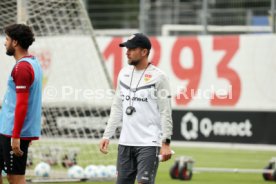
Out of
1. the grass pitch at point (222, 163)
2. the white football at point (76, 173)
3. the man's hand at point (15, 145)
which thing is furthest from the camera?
the grass pitch at point (222, 163)

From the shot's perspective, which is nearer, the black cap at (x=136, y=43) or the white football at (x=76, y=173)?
the black cap at (x=136, y=43)

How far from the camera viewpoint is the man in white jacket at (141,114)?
9.02 metres

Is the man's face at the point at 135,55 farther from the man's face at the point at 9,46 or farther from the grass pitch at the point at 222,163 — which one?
the grass pitch at the point at 222,163

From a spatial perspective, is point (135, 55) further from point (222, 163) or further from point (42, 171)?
point (222, 163)

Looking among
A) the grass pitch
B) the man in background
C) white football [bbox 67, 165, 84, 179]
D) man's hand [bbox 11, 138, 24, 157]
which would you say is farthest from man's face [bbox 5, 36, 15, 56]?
the grass pitch

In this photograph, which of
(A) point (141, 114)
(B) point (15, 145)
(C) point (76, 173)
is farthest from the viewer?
(C) point (76, 173)

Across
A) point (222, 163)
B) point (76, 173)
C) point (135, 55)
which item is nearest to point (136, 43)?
point (135, 55)

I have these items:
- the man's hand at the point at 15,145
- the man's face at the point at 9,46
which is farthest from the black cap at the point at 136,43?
the man's hand at the point at 15,145

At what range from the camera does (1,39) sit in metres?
16.4

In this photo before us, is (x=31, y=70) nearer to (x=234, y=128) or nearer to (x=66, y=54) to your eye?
(x=66, y=54)

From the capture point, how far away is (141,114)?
906cm

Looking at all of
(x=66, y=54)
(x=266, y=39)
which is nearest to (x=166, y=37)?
(x=266, y=39)

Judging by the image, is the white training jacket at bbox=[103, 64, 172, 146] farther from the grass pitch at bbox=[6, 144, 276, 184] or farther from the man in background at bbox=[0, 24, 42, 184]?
the grass pitch at bbox=[6, 144, 276, 184]

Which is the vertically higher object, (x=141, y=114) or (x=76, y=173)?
(x=141, y=114)
